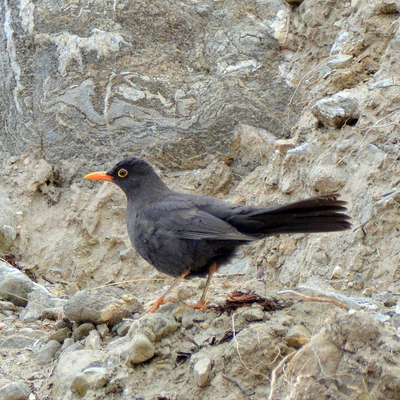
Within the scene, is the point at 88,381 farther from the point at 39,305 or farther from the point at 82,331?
the point at 39,305

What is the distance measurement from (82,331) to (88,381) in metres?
1.03

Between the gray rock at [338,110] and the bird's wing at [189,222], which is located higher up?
the gray rock at [338,110]

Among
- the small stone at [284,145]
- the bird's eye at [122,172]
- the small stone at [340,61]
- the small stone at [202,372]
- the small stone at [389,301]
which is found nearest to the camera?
the small stone at [202,372]

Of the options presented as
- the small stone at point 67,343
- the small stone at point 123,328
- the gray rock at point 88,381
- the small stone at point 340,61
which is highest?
the small stone at point 340,61

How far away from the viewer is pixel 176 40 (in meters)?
7.78

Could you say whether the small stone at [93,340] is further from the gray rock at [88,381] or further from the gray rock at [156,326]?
the gray rock at [88,381]

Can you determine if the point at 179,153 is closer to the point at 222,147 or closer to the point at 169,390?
the point at 222,147

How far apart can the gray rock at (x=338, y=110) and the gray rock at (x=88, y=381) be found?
3791 mm

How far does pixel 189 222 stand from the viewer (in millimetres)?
5105

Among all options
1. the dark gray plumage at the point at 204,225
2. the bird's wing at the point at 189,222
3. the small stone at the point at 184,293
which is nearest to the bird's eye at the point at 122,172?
the dark gray plumage at the point at 204,225

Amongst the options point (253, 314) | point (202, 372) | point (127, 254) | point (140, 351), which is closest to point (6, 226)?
point (127, 254)

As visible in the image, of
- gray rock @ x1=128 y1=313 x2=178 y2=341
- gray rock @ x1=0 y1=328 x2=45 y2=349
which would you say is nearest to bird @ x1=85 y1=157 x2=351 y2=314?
gray rock @ x1=128 y1=313 x2=178 y2=341

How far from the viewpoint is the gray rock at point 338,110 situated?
6.00 m

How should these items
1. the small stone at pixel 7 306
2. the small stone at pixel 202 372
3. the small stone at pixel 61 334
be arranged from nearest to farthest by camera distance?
the small stone at pixel 202 372 → the small stone at pixel 61 334 → the small stone at pixel 7 306
